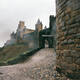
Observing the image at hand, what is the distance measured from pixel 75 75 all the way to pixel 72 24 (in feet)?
5.68

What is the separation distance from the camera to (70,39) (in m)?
4.21

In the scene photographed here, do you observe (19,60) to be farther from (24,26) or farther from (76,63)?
(24,26)

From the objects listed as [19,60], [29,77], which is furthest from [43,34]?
[29,77]

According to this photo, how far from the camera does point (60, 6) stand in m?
5.01

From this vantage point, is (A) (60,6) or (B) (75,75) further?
(A) (60,6)

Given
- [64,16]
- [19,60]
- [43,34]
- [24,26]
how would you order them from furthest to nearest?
1. [24,26]
2. [43,34]
3. [19,60]
4. [64,16]

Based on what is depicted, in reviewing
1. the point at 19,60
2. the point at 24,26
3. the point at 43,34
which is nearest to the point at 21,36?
the point at 24,26

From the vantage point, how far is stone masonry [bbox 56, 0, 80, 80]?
388 centimetres

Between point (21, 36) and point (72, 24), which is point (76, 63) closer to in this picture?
point (72, 24)

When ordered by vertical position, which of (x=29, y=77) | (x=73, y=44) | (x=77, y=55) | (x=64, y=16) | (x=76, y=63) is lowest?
(x=29, y=77)

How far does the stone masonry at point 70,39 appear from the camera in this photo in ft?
12.7

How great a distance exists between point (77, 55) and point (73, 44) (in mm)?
412

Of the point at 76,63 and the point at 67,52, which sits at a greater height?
the point at 67,52

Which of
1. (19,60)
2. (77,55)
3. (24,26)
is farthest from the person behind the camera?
(24,26)
